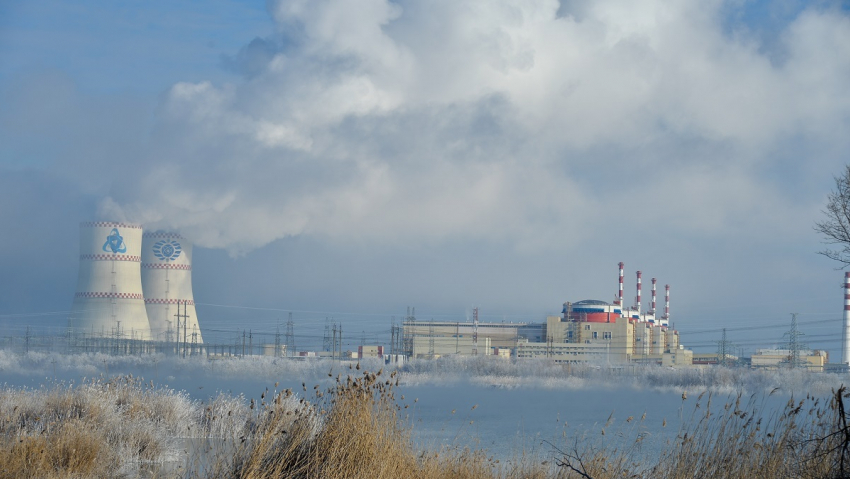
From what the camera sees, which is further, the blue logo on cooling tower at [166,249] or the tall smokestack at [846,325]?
the tall smokestack at [846,325]

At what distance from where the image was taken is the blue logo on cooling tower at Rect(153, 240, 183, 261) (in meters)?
53.3

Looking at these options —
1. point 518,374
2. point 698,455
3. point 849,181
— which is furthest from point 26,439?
point 518,374

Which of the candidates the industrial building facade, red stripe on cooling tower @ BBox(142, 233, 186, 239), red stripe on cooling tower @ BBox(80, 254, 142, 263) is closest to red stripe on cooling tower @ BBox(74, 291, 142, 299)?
red stripe on cooling tower @ BBox(80, 254, 142, 263)

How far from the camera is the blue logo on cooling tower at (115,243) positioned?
4775 cm

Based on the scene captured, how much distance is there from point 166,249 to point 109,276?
649cm

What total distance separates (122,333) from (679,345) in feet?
185

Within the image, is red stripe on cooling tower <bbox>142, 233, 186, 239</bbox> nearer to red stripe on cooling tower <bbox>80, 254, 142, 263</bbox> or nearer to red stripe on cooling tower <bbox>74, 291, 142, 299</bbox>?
red stripe on cooling tower <bbox>80, 254, 142, 263</bbox>

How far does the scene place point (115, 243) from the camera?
48.0 metres

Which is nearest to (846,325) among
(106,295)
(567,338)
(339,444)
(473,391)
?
(567,338)

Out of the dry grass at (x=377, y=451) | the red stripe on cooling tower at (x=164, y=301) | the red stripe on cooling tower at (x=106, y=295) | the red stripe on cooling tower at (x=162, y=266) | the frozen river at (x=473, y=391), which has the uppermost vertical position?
the red stripe on cooling tower at (x=162, y=266)

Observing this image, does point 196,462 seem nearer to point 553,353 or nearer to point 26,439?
point 26,439

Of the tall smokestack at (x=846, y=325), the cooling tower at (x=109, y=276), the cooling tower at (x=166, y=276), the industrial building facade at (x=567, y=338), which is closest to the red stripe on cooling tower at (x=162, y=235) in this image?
the cooling tower at (x=166, y=276)

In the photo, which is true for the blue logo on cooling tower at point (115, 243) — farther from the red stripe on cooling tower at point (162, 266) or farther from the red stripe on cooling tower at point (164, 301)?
the red stripe on cooling tower at point (164, 301)

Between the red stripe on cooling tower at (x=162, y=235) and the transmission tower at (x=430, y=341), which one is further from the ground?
the red stripe on cooling tower at (x=162, y=235)
